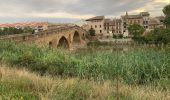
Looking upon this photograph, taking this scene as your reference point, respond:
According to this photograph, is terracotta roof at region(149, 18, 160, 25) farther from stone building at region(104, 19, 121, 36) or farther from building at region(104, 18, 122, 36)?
stone building at region(104, 19, 121, 36)

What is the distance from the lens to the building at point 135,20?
95375 millimetres

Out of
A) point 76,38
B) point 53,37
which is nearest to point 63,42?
point 53,37

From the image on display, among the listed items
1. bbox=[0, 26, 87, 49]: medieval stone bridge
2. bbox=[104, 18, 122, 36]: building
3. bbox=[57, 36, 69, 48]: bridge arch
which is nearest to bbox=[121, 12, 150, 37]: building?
bbox=[104, 18, 122, 36]: building

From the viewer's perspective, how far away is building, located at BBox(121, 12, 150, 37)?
313 feet

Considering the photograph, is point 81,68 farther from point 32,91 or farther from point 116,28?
point 116,28

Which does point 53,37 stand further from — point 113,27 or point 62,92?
point 113,27

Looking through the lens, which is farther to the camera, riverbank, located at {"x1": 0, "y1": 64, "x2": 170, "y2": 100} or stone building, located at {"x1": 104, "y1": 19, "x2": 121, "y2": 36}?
stone building, located at {"x1": 104, "y1": 19, "x2": 121, "y2": 36}

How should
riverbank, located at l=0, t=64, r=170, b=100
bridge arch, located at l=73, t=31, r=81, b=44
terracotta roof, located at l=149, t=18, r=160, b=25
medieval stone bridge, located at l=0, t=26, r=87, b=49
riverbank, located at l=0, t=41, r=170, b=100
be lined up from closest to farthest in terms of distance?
1. riverbank, located at l=0, t=64, r=170, b=100
2. riverbank, located at l=0, t=41, r=170, b=100
3. medieval stone bridge, located at l=0, t=26, r=87, b=49
4. bridge arch, located at l=73, t=31, r=81, b=44
5. terracotta roof, located at l=149, t=18, r=160, b=25

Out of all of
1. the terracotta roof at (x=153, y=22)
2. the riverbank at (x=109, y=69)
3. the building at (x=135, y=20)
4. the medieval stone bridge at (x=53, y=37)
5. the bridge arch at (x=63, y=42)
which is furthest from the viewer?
the building at (x=135, y=20)

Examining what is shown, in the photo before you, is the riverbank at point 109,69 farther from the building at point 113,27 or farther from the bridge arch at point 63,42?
the building at point 113,27

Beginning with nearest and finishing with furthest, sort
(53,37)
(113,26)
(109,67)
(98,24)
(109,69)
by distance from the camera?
(109,69) < (109,67) < (53,37) < (98,24) < (113,26)

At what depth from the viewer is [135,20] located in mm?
97625

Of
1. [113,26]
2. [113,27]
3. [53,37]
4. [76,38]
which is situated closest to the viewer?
[53,37]

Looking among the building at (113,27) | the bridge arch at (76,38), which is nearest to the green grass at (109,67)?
the bridge arch at (76,38)
